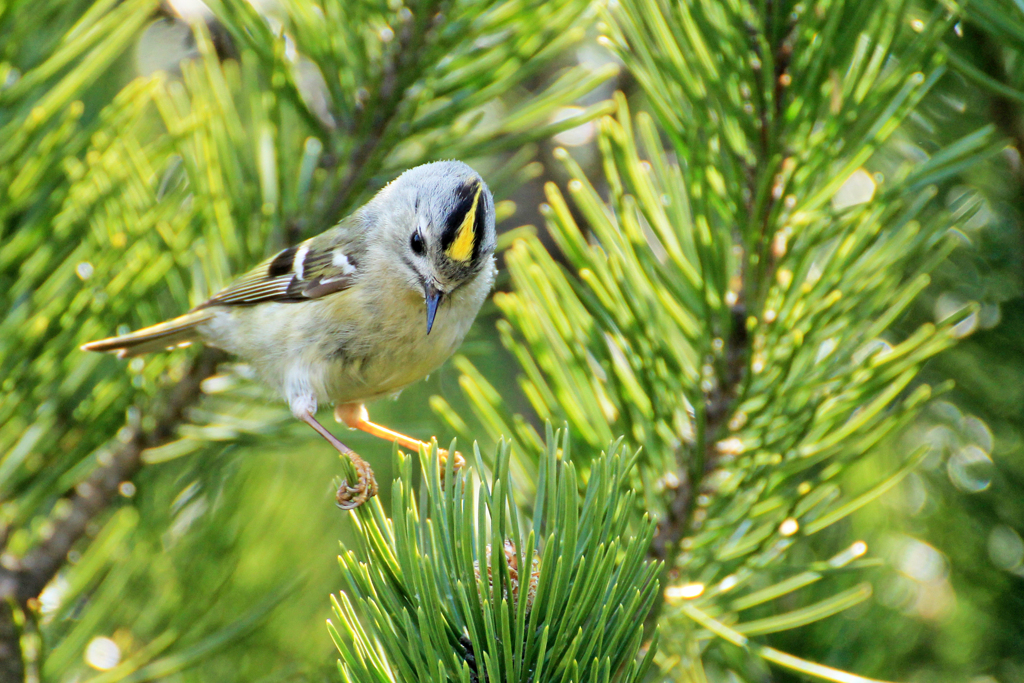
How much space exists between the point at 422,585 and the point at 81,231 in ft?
2.33

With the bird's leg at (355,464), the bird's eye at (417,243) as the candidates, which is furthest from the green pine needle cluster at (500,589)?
the bird's eye at (417,243)

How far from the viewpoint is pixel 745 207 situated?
2.97ft

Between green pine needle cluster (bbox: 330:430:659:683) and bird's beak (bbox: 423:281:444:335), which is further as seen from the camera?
bird's beak (bbox: 423:281:444:335)

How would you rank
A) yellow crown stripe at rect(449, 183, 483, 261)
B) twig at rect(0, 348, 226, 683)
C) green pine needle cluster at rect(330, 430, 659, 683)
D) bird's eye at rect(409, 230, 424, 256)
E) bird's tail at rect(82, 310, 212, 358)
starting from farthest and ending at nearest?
bird's eye at rect(409, 230, 424, 256)
yellow crown stripe at rect(449, 183, 483, 261)
bird's tail at rect(82, 310, 212, 358)
twig at rect(0, 348, 226, 683)
green pine needle cluster at rect(330, 430, 659, 683)

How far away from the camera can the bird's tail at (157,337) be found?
1198mm

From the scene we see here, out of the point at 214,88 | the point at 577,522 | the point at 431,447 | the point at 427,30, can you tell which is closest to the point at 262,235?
the point at 214,88

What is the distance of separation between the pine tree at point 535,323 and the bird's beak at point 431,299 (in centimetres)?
27

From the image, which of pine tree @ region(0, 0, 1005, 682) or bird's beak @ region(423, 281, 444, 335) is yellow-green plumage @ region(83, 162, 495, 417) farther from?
pine tree @ region(0, 0, 1005, 682)

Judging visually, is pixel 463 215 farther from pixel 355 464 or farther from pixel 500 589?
pixel 500 589

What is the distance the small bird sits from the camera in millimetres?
1389

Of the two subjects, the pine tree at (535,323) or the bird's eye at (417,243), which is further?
the bird's eye at (417,243)

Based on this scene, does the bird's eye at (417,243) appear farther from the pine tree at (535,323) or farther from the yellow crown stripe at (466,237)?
the pine tree at (535,323)

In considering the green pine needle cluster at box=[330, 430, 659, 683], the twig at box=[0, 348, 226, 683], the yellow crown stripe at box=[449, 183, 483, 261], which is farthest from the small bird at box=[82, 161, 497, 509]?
the green pine needle cluster at box=[330, 430, 659, 683]

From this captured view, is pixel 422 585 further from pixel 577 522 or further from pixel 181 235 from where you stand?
pixel 181 235
